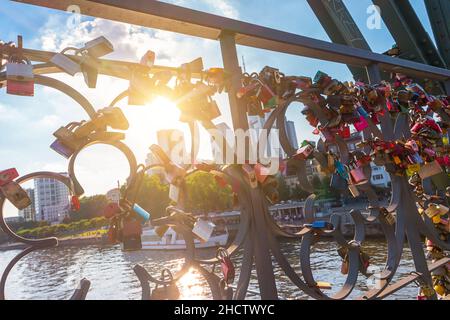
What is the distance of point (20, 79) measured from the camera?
0.83 m

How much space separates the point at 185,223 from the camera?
0.99 m

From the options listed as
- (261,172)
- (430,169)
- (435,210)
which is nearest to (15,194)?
(261,172)

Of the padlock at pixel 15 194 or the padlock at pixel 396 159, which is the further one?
the padlock at pixel 396 159

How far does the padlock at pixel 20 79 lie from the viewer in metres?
0.81

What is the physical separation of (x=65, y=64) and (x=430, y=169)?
1.89 meters

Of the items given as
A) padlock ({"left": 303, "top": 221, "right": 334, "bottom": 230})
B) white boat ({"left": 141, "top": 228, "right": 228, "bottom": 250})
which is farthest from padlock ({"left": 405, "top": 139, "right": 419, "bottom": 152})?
white boat ({"left": 141, "top": 228, "right": 228, "bottom": 250})

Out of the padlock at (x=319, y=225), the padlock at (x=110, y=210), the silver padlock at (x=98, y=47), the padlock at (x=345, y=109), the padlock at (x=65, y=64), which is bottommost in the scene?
the padlock at (x=319, y=225)

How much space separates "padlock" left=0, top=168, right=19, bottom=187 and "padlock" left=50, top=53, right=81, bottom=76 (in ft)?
1.05

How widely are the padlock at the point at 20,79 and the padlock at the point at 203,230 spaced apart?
1.99 ft

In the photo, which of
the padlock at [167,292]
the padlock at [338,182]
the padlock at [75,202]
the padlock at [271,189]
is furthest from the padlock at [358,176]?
the padlock at [75,202]

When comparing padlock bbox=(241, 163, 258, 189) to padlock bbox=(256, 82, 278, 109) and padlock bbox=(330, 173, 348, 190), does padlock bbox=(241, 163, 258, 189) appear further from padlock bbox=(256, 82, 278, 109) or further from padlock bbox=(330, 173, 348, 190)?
padlock bbox=(330, 173, 348, 190)

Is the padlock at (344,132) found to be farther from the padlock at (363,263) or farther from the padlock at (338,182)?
the padlock at (363,263)

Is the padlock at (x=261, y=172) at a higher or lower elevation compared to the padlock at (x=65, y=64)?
lower

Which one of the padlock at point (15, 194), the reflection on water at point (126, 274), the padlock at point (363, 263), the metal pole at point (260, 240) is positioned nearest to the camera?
the padlock at point (15, 194)
